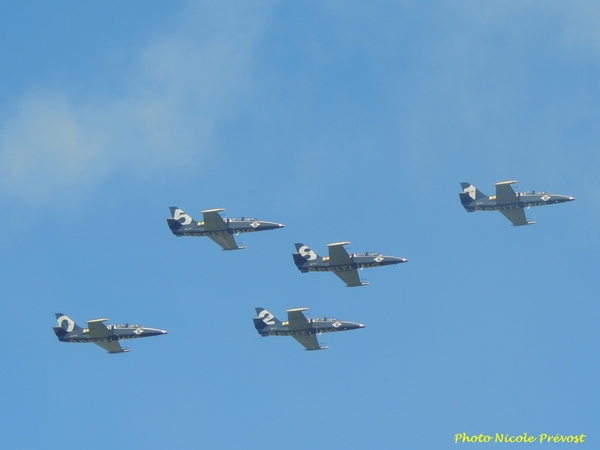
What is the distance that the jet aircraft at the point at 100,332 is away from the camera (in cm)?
16938

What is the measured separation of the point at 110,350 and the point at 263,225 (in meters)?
29.6

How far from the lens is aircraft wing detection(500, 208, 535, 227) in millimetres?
173750

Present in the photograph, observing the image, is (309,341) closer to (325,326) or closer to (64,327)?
(325,326)

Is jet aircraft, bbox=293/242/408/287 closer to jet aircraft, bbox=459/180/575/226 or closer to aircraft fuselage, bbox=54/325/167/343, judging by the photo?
jet aircraft, bbox=459/180/575/226

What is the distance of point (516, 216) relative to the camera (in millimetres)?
174250

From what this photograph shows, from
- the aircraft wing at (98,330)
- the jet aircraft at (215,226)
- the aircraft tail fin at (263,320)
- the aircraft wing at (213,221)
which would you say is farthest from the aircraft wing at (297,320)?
the aircraft wing at (98,330)

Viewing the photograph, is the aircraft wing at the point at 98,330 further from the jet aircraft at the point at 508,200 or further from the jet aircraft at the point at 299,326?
the jet aircraft at the point at 508,200

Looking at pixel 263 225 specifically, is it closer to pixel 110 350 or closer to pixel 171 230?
pixel 171 230

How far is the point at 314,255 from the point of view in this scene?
170625 millimetres

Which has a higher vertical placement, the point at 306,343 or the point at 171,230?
the point at 171,230

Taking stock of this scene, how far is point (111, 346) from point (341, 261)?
36.7 metres

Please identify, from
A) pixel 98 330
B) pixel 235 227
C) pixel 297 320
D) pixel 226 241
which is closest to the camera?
pixel 297 320

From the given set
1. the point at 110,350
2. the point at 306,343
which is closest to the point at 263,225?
the point at 306,343

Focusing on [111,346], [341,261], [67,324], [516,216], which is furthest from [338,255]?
[67,324]
